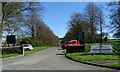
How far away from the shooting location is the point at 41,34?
8556cm

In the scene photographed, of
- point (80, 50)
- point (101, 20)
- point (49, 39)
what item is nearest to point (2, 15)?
point (80, 50)

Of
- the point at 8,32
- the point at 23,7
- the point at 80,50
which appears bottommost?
the point at 80,50

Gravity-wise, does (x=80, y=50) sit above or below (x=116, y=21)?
below

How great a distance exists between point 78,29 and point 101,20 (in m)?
13.1

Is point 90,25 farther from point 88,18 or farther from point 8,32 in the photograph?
point 8,32

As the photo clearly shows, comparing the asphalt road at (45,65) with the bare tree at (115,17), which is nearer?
the asphalt road at (45,65)

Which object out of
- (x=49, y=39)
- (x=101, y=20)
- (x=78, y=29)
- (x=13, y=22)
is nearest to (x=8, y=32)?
(x=13, y=22)

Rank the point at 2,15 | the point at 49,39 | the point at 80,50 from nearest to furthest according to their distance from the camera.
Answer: the point at 80,50, the point at 2,15, the point at 49,39

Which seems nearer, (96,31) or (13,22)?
(13,22)

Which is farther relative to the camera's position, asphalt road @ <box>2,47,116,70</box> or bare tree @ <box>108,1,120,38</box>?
bare tree @ <box>108,1,120,38</box>

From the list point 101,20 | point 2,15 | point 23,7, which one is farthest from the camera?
point 101,20

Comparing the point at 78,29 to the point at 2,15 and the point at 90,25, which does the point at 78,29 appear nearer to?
the point at 90,25

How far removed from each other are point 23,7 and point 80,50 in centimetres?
1350

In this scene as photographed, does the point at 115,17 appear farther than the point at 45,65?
Yes
